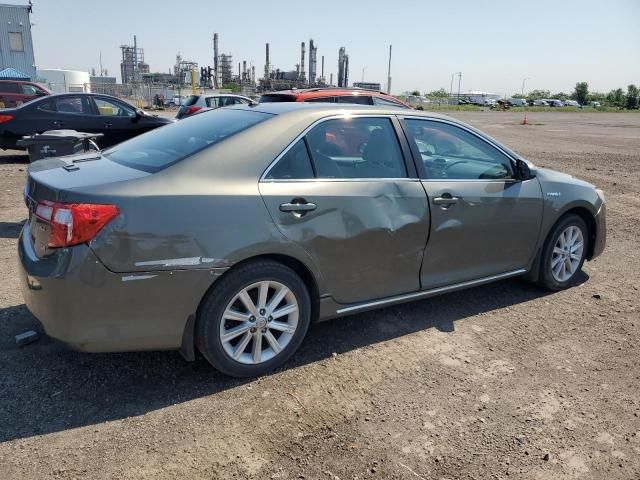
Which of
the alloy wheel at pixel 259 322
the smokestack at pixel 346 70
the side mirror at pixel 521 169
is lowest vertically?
the alloy wheel at pixel 259 322

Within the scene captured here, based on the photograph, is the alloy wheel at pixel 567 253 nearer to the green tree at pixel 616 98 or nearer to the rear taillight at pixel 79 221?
the rear taillight at pixel 79 221

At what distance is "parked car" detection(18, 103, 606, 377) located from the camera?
2.78m

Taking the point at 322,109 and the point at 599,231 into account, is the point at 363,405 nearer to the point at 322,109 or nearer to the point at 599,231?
the point at 322,109

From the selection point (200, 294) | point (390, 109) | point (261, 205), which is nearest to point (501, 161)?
point (390, 109)

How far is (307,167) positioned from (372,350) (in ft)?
4.42

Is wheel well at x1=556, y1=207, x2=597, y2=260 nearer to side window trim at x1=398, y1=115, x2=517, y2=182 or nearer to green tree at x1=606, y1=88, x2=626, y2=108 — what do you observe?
side window trim at x1=398, y1=115, x2=517, y2=182

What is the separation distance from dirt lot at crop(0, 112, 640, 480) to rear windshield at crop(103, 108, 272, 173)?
1280 mm

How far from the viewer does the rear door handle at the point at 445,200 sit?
12.6 feet

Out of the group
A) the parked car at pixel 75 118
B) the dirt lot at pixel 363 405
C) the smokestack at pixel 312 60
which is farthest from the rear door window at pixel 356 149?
the smokestack at pixel 312 60

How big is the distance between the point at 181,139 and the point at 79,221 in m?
1.03

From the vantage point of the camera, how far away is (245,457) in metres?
2.60

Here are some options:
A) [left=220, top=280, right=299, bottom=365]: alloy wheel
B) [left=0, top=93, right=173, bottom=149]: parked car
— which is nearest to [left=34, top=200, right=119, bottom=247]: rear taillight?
[left=220, top=280, right=299, bottom=365]: alloy wheel

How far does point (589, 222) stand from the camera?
5.06m

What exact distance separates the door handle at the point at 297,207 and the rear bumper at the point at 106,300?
1.77ft
